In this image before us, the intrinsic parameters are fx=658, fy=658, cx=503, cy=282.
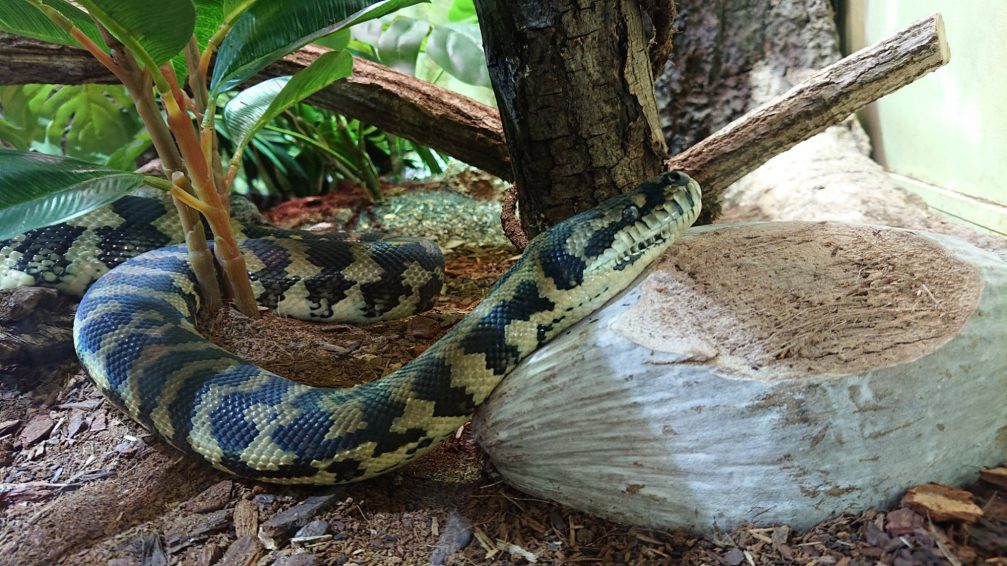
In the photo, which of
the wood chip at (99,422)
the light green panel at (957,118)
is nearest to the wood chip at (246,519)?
the wood chip at (99,422)

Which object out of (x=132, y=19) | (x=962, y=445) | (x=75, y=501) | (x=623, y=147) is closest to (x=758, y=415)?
(x=962, y=445)

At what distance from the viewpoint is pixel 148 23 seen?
188cm

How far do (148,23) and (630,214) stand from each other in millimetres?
1734

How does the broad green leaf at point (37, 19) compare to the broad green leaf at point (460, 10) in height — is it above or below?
above

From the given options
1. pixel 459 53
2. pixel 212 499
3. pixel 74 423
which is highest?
pixel 459 53

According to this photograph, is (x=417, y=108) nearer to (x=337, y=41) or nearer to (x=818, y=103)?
(x=337, y=41)

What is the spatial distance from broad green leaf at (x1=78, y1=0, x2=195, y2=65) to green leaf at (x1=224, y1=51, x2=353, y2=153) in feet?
1.62

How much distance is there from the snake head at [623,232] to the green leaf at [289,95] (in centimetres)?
106

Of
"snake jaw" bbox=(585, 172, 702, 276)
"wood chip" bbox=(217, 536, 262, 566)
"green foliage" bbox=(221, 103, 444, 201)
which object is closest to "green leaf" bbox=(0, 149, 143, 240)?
"wood chip" bbox=(217, 536, 262, 566)

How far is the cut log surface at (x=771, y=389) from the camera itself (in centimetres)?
185

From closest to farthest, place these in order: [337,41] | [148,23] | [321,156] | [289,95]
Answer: [148,23]
[289,95]
[337,41]
[321,156]

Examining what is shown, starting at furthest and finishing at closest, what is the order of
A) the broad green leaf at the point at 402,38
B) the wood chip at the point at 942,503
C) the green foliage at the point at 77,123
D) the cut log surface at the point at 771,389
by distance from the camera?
the green foliage at the point at 77,123 < the broad green leaf at the point at 402,38 < the cut log surface at the point at 771,389 < the wood chip at the point at 942,503

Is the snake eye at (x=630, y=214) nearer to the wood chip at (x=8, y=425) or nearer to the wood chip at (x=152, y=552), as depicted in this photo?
the wood chip at (x=152, y=552)

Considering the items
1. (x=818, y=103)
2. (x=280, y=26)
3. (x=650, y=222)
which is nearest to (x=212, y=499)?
(x=280, y=26)
